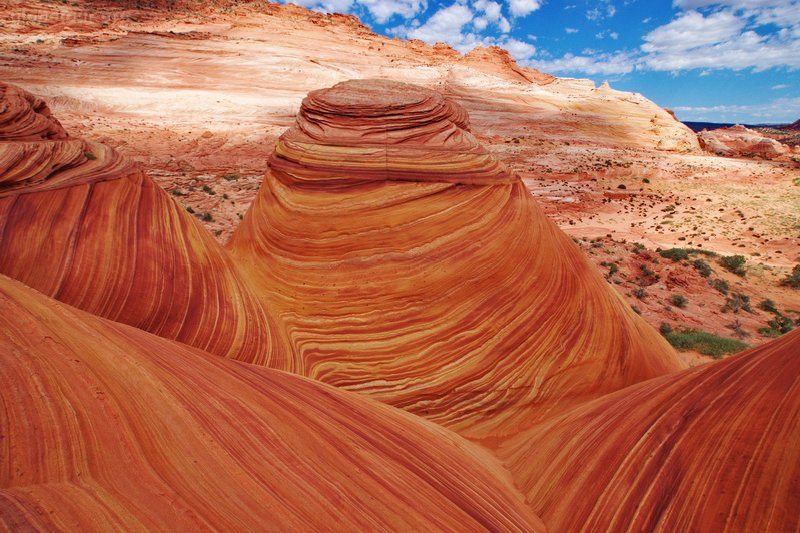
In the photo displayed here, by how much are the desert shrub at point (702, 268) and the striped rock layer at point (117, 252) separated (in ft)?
36.5

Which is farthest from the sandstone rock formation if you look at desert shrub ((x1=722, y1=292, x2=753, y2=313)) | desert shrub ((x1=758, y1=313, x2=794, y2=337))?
desert shrub ((x1=758, y1=313, x2=794, y2=337))

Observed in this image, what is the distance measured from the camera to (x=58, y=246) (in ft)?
7.82

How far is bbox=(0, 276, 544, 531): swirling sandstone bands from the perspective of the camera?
112cm

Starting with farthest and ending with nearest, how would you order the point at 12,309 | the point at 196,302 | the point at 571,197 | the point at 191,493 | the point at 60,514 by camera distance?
1. the point at 571,197
2. the point at 196,302
3. the point at 12,309
4. the point at 191,493
5. the point at 60,514

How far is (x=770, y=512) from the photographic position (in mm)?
1311

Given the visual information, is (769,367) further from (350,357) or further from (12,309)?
(12,309)

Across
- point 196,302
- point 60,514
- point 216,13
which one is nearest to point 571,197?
point 196,302

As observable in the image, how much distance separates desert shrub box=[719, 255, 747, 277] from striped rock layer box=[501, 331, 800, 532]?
37.0 ft

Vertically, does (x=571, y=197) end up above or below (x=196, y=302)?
above

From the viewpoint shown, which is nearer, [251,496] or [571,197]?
[251,496]

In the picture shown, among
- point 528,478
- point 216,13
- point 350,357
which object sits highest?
point 216,13

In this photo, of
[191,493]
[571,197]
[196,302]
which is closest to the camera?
[191,493]

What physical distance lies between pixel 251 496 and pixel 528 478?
4.90 feet

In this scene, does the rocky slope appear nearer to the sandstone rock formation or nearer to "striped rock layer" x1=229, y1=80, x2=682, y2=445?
the sandstone rock formation
